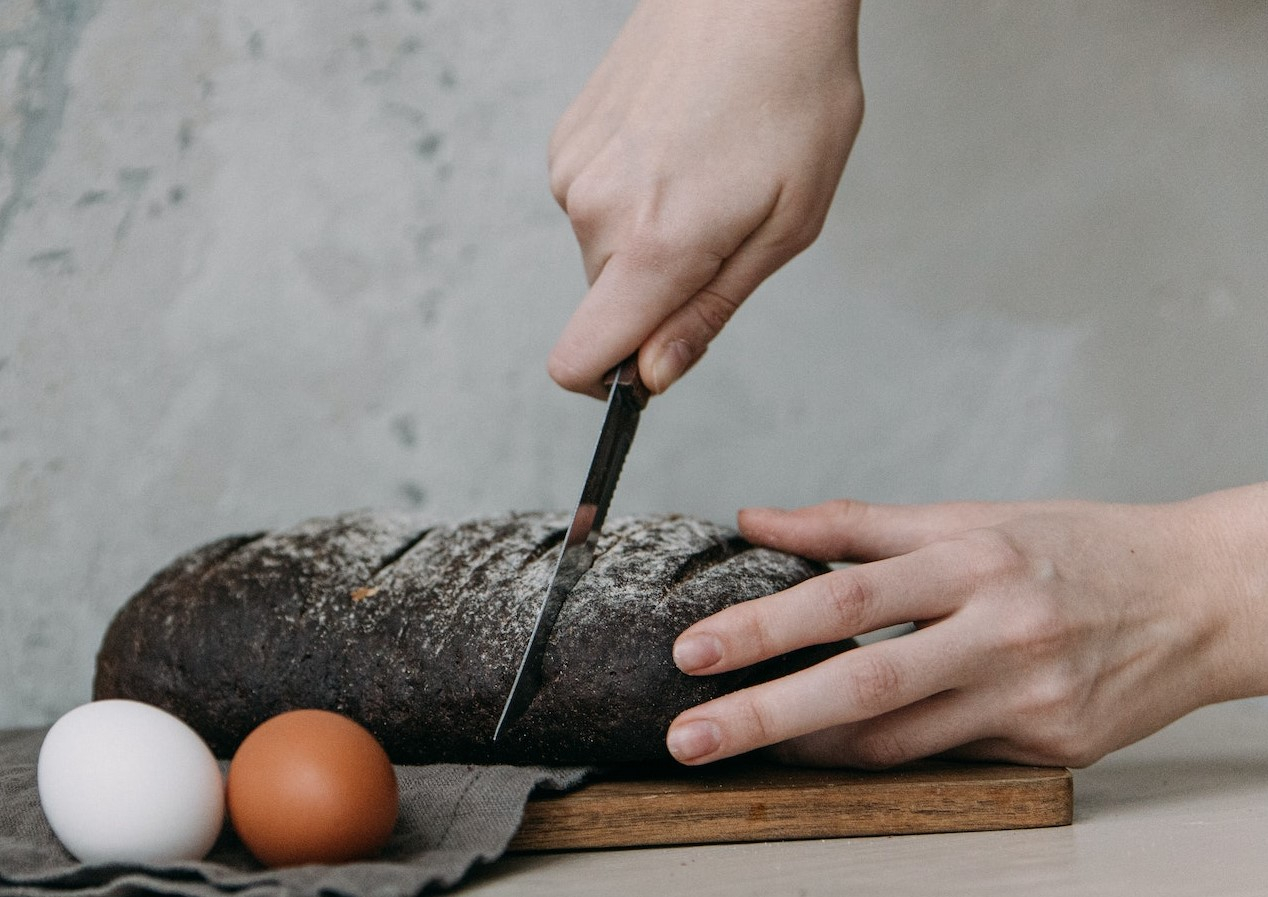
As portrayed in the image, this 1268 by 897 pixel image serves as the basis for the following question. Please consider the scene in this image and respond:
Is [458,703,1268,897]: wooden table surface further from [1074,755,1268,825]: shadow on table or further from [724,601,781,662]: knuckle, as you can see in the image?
[724,601,781,662]: knuckle

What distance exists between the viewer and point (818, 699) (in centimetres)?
115

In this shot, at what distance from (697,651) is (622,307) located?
354mm

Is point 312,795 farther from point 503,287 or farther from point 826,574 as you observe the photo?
point 503,287

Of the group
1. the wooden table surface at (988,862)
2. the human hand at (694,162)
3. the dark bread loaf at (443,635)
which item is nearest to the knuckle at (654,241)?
the human hand at (694,162)

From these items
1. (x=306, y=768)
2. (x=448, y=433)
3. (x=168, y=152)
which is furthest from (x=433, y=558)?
(x=168, y=152)

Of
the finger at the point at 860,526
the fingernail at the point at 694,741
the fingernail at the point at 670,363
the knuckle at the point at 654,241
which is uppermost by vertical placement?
the knuckle at the point at 654,241

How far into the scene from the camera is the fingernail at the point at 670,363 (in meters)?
1.27

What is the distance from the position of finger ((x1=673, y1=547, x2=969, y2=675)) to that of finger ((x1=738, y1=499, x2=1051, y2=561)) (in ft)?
1.03

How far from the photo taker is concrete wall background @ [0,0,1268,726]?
1918mm

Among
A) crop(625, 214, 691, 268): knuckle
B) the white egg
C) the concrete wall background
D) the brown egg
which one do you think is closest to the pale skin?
crop(625, 214, 691, 268): knuckle

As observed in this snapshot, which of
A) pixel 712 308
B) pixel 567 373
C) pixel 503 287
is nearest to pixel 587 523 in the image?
pixel 567 373

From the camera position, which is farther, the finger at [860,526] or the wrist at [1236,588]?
the finger at [860,526]

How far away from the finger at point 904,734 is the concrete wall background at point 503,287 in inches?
32.4

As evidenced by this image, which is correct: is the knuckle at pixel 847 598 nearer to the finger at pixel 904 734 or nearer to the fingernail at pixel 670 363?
the finger at pixel 904 734
